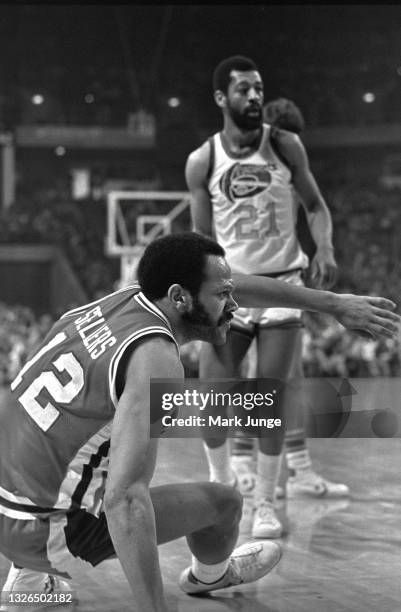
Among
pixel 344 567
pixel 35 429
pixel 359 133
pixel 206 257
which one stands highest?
pixel 359 133

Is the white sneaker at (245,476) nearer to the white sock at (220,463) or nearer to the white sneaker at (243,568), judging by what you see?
the white sock at (220,463)

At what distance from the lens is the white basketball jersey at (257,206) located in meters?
2.74

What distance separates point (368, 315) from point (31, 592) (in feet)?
2.45

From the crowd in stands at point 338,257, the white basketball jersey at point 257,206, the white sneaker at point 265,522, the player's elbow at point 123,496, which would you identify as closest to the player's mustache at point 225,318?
the player's elbow at point 123,496

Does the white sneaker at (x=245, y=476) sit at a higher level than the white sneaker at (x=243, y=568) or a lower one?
lower

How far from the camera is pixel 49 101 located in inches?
553

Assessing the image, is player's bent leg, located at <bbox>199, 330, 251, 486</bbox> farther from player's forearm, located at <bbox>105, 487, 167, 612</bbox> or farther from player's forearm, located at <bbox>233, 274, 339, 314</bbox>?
player's forearm, located at <bbox>105, 487, 167, 612</bbox>

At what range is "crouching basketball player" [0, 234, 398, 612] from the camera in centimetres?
132

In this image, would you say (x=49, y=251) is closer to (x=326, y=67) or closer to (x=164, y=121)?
(x=164, y=121)

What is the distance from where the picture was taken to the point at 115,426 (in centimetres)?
133

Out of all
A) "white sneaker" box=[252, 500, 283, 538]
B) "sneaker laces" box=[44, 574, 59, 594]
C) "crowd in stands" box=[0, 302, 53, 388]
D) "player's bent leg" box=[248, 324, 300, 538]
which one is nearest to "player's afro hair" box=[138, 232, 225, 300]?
"sneaker laces" box=[44, 574, 59, 594]

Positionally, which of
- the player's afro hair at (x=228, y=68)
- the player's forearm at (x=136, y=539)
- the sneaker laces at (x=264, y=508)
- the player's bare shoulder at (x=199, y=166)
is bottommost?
the sneaker laces at (x=264, y=508)

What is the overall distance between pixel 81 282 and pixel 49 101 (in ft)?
10.1

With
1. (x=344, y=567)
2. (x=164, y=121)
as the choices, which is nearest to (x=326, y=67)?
(x=164, y=121)
